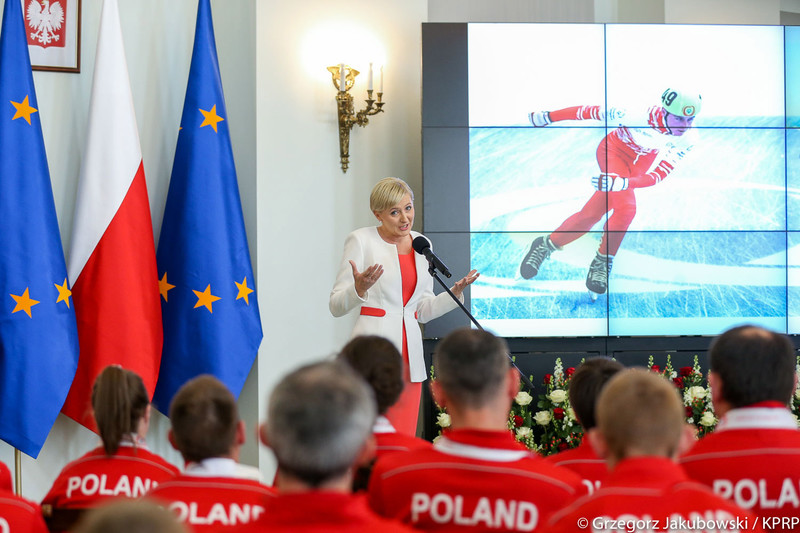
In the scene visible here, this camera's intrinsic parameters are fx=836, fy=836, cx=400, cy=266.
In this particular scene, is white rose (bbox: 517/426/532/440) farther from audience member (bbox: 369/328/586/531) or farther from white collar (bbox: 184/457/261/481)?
white collar (bbox: 184/457/261/481)

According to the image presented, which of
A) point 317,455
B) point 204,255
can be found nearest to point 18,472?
point 204,255

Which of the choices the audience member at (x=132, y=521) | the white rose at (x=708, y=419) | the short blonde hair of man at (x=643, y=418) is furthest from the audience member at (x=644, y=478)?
the white rose at (x=708, y=419)

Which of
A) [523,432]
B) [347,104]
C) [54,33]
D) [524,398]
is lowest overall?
[523,432]

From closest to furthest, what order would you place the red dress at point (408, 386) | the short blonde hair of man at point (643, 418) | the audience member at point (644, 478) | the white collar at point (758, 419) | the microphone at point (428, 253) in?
the audience member at point (644, 478), the short blonde hair of man at point (643, 418), the white collar at point (758, 419), the microphone at point (428, 253), the red dress at point (408, 386)

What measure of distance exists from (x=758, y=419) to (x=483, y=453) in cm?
69

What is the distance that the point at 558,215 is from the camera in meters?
4.89

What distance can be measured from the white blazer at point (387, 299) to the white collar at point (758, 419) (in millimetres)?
2080

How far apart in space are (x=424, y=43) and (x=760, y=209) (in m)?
2.22

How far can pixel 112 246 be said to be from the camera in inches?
183

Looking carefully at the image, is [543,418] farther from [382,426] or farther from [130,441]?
[130,441]

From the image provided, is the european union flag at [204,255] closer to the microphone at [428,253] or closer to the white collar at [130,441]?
the microphone at [428,253]

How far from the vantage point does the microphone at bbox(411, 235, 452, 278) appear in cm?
351

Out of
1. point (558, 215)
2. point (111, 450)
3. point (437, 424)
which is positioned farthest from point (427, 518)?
point (558, 215)

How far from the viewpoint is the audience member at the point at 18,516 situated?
184 centimetres
